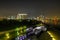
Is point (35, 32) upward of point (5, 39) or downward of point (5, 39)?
downward

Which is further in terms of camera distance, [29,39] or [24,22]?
[24,22]

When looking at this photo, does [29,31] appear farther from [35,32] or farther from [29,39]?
[29,39]

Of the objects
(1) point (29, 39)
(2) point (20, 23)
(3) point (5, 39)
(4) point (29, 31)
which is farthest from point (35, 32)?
(3) point (5, 39)

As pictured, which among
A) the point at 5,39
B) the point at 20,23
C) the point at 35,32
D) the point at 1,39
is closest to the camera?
the point at 1,39

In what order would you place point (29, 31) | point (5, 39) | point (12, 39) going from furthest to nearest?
point (29, 31), point (12, 39), point (5, 39)

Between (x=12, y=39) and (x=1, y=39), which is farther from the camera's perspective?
(x=12, y=39)

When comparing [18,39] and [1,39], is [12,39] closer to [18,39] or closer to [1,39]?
[18,39]

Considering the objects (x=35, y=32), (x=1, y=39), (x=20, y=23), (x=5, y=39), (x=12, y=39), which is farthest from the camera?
(x=20, y=23)

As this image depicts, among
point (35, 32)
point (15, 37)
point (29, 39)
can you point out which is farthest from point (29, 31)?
point (15, 37)

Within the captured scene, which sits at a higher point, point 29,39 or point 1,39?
point 1,39
